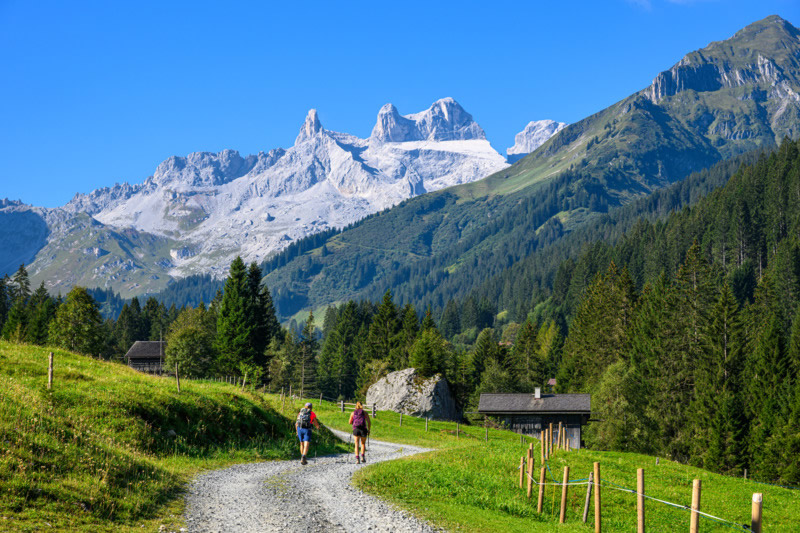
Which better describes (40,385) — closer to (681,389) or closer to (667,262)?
(681,389)

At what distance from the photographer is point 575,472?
31.3 meters

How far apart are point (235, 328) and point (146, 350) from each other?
4522cm

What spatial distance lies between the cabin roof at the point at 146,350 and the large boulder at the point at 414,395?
49965 mm

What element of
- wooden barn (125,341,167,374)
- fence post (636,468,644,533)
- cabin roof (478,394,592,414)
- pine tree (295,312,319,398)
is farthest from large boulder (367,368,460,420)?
fence post (636,468,644,533)

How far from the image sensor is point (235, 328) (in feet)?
291

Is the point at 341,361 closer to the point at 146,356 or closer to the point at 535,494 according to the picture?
the point at 146,356

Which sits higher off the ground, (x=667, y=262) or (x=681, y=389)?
(x=667, y=262)

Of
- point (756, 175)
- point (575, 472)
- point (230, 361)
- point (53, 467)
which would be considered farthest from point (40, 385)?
point (756, 175)

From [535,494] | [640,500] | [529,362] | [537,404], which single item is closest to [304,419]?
[535,494]

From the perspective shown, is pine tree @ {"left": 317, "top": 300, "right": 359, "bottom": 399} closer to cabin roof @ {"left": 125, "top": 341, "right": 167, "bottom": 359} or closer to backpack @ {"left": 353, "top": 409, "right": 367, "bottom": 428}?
cabin roof @ {"left": 125, "top": 341, "right": 167, "bottom": 359}

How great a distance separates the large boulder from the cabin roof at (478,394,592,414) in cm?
553

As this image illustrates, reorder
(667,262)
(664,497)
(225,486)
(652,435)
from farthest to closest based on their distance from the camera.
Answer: (667,262) → (652,435) → (664,497) → (225,486)

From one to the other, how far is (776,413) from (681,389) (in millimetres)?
14649

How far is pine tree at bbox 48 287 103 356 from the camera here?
8919 centimetres
